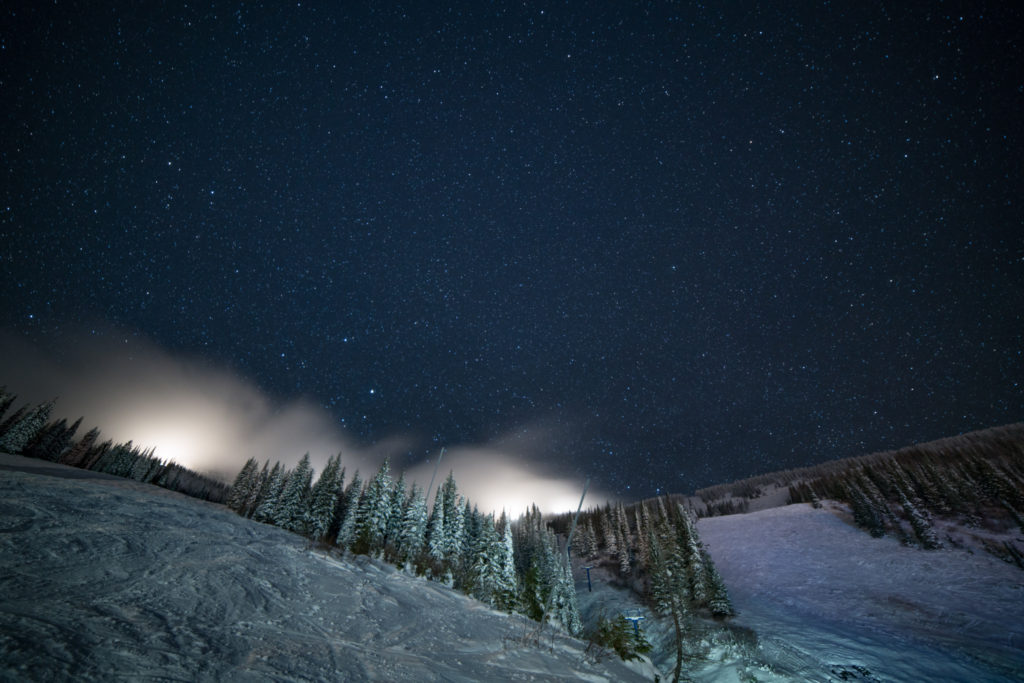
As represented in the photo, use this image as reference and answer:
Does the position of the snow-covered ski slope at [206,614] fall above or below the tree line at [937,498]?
below

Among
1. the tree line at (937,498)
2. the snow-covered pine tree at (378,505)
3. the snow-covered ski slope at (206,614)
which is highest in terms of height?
the tree line at (937,498)

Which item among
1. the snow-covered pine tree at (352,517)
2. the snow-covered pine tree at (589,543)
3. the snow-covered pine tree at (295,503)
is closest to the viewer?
the snow-covered pine tree at (352,517)

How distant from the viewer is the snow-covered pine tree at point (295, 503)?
162 feet

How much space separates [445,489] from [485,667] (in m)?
56.8

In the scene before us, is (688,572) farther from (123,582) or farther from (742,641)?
(123,582)

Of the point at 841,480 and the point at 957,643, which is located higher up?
the point at 841,480

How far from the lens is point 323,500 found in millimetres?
51875

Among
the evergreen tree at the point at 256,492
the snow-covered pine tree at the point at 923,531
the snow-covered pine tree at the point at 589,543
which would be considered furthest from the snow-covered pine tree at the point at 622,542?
the evergreen tree at the point at 256,492

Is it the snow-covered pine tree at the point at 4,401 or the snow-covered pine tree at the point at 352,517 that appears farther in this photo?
the snow-covered pine tree at the point at 4,401

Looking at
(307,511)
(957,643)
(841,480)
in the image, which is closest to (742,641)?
(957,643)

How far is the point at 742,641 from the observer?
118ft

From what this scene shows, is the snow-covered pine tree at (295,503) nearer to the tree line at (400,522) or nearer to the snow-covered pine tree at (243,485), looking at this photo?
the tree line at (400,522)

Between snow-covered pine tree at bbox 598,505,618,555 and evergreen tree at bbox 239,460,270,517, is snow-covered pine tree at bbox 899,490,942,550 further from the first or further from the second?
evergreen tree at bbox 239,460,270,517

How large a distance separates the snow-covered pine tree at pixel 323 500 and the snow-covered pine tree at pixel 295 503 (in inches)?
36.5
